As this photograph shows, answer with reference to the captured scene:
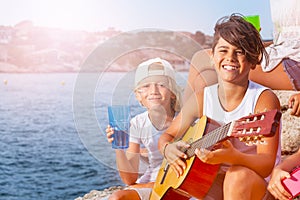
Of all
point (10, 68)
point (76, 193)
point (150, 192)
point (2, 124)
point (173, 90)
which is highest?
point (173, 90)

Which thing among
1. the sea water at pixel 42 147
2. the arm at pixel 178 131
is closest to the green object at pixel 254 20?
the arm at pixel 178 131

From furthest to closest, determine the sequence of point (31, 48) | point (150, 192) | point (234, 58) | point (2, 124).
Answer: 1. point (2, 124)
2. point (31, 48)
3. point (150, 192)
4. point (234, 58)

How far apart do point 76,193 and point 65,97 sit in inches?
150

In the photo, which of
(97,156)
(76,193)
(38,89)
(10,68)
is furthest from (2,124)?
(97,156)

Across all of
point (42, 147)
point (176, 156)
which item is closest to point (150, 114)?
point (176, 156)

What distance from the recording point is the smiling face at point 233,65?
1277 mm

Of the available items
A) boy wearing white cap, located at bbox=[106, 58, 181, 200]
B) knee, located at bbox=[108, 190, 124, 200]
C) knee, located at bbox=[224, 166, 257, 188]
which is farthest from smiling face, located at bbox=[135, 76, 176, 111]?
knee, located at bbox=[224, 166, 257, 188]

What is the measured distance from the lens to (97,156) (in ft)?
4.78

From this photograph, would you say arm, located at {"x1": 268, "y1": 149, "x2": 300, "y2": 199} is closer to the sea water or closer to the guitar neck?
the guitar neck

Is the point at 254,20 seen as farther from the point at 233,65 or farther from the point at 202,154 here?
the point at 202,154

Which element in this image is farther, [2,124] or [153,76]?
[2,124]

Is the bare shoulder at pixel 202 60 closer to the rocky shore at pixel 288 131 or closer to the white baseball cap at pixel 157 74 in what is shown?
the white baseball cap at pixel 157 74

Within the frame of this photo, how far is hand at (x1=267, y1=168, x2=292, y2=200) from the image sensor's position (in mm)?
1062

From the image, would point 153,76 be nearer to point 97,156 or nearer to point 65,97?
point 97,156
